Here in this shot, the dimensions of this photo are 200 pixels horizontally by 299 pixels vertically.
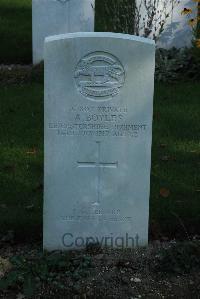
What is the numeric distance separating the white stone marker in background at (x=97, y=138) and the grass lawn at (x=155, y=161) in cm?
44

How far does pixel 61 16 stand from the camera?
384 inches

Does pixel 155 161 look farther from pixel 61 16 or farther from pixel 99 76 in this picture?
pixel 61 16

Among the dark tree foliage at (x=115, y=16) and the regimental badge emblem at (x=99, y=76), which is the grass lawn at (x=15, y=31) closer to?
the dark tree foliage at (x=115, y=16)

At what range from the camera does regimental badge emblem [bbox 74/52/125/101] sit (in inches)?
180

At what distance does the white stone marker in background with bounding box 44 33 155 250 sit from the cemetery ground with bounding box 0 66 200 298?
0.19 meters

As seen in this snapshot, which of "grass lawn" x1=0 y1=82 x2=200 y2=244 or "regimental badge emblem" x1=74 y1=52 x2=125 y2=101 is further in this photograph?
"grass lawn" x1=0 y1=82 x2=200 y2=244

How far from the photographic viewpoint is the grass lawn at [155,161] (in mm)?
5297

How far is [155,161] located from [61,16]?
12.8 feet

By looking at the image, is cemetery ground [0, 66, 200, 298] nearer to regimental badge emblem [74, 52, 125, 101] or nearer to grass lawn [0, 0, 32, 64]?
regimental badge emblem [74, 52, 125, 101]

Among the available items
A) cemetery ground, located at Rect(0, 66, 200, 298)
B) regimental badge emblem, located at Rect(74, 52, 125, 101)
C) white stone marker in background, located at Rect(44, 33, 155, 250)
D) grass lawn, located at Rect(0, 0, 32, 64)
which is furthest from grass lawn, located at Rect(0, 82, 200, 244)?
grass lawn, located at Rect(0, 0, 32, 64)

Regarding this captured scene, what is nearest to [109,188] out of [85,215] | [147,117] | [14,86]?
[85,215]

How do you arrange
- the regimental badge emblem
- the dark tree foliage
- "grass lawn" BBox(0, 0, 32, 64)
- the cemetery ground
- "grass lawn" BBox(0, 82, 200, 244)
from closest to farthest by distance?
the cemetery ground < the regimental badge emblem < "grass lawn" BBox(0, 82, 200, 244) < the dark tree foliage < "grass lawn" BBox(0, 0, 32, 64)

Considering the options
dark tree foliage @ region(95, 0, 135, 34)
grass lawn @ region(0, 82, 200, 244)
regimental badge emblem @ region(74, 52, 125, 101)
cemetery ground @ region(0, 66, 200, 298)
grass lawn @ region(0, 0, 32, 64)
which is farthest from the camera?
grass lawn @ region(0, 0, 32, 64)

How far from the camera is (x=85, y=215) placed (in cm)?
484
